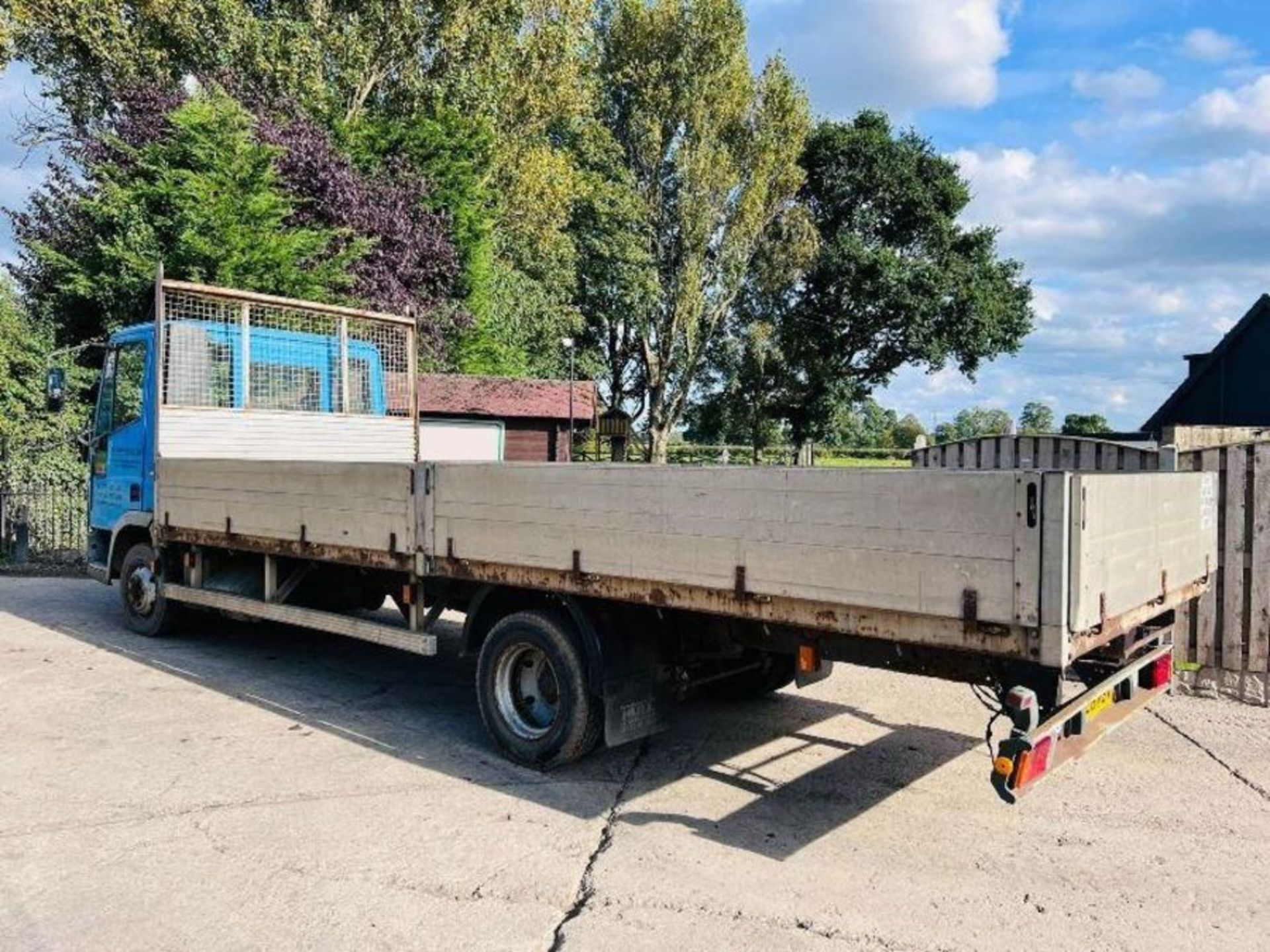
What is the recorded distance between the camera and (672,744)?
5.61m

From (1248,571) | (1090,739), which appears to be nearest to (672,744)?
(1090,739)

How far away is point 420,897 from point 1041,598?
104 inches

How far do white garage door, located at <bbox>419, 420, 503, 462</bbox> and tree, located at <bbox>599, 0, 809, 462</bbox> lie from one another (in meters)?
10.0

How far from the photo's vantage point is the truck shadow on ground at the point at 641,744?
4.60m

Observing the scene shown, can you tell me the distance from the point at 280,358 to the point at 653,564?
18.9 feet

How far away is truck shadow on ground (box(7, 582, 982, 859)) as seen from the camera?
4.60 metres

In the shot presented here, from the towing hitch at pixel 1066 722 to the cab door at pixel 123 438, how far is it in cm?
732

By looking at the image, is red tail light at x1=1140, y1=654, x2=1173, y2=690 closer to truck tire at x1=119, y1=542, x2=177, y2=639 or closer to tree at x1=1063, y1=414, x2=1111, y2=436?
truck tire at x1=119, y1=542, x2=177, y2=639

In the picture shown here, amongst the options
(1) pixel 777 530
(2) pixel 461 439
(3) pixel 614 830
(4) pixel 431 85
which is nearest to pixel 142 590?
(3) pixel 614 830

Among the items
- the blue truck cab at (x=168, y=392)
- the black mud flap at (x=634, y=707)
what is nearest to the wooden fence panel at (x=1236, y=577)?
the black mud flap at (x=634, y=707)

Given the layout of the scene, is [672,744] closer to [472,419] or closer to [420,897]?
[420,897]

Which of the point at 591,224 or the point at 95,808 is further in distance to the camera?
the point at 591,224

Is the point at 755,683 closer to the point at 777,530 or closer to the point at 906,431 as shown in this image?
the point at 777,530

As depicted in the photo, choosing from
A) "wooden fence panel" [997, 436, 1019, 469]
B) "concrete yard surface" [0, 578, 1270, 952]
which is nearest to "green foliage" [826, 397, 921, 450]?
"wooden fence panel" [997, 436, 1019, 469]
